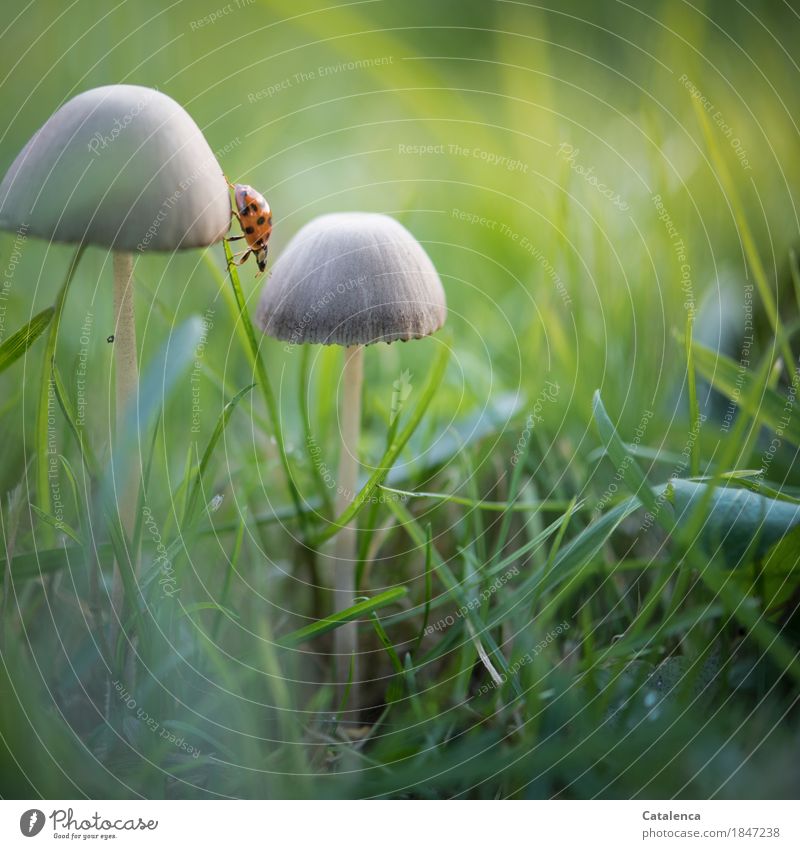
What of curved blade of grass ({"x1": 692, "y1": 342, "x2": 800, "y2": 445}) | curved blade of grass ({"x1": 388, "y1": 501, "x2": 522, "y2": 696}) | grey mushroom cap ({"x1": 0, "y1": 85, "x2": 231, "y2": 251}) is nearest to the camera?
grey mushroom cap ({"x1": 0, "y1": 85, "x2": 231, "y2": 251})

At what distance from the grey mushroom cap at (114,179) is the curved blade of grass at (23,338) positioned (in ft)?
0.34

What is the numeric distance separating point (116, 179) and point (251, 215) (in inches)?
5.1


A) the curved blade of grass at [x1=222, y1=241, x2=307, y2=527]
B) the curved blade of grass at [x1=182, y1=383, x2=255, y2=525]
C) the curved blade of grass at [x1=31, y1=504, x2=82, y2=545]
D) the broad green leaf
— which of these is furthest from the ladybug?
the broad green leaf

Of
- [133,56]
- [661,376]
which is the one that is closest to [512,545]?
[661,376]

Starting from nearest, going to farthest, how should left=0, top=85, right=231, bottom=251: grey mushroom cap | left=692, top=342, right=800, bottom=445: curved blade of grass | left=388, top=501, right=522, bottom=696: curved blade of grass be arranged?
left=0, top=85, right=231, bottom=251: grey mushroom cap, left=388, top=501, right=522, bottom=696: curved blade of grass, left=692, top=342, right=800, bottom=445: curved blade of grass

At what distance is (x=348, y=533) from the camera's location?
2.29 ft

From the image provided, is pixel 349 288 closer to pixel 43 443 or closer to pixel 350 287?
pixel 350 287

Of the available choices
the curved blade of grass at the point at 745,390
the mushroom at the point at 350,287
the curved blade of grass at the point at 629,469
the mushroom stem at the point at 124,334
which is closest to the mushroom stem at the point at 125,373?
the mushroom stem at the point at 124,334

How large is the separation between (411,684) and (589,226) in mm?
693

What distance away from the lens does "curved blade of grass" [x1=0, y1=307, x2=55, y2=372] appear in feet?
2.00

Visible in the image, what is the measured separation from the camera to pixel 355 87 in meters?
1.03

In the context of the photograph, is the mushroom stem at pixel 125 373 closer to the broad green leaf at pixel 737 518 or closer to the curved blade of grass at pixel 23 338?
the curved blade of grass at pixel 23 338

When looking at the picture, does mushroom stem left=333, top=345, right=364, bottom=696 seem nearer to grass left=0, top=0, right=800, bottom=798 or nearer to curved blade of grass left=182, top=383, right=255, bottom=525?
grass left=0, top=0, right=800, bottom=798

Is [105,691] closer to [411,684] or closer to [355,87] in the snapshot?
[411,684]
